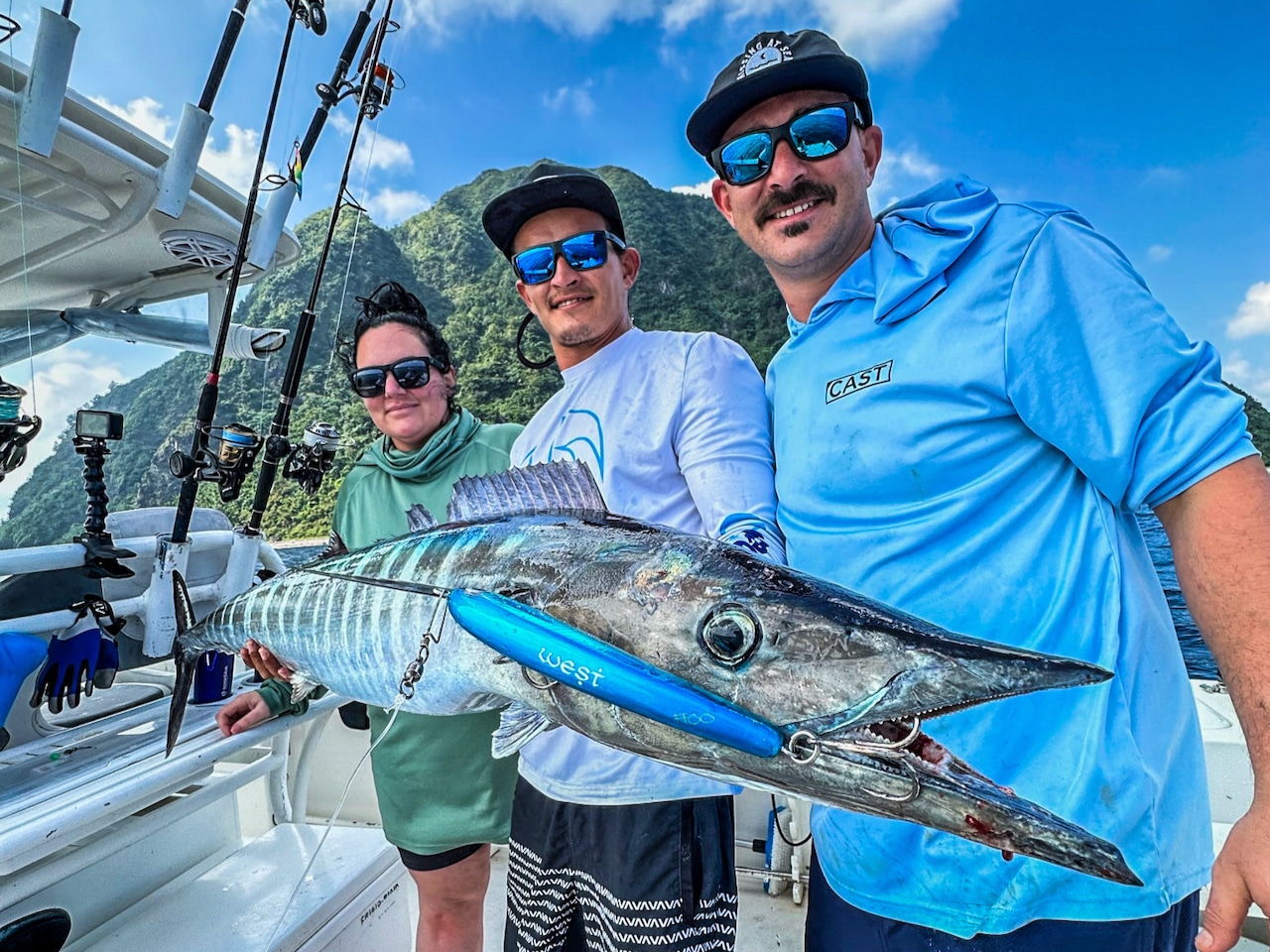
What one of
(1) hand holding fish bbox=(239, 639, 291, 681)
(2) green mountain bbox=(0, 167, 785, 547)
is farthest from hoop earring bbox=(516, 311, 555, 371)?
(2) green mountain bbox=(0, 167, 785, 547)

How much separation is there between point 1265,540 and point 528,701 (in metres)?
1.21

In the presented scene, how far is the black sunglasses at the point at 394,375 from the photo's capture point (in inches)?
97.3

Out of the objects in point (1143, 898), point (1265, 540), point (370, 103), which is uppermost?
point (370, 103)

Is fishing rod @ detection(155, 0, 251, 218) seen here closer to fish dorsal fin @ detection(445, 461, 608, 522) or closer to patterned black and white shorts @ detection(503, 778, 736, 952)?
fish dorsal fin @ detection(445, 461, 608, 522)

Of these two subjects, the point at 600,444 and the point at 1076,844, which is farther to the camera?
the point at 600,444

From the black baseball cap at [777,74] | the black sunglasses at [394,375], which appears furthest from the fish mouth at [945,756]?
the black sunglasses at [394,375]

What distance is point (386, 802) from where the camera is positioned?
7.67 ft

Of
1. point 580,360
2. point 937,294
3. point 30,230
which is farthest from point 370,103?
point 937,294

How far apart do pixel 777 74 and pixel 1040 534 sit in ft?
4.00

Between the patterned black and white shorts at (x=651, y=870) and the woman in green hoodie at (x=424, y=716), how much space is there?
0.65 m

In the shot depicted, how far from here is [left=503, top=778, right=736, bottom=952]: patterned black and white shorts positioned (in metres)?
1.58

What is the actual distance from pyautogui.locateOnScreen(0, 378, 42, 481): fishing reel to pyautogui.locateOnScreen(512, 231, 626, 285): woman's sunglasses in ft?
7.48

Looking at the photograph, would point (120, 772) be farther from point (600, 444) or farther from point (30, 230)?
point (30, 230)

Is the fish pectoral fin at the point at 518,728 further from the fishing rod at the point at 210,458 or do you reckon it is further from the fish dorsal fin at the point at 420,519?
the fishing rod at the point at 210,458
